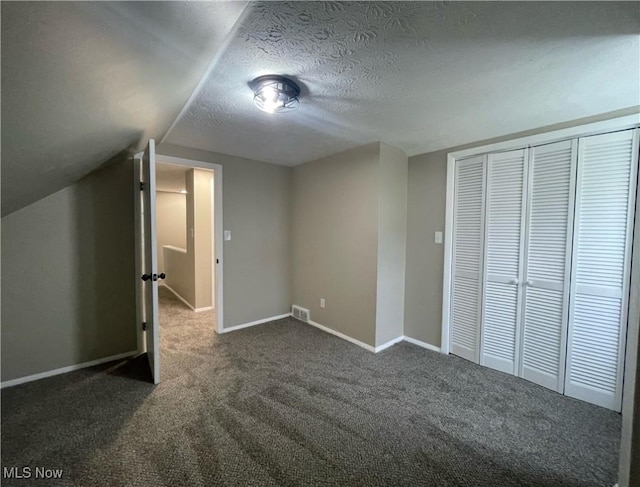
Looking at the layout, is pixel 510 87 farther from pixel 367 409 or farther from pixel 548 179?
pixel 367 409

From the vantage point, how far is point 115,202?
8.57ft

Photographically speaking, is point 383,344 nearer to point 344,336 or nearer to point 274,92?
point 344,336

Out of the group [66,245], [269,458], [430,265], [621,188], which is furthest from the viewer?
[430,265]

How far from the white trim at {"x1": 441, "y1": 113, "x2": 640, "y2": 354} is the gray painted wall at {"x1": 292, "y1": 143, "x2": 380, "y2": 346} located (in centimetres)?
75

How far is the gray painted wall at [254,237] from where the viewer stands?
3.30 m

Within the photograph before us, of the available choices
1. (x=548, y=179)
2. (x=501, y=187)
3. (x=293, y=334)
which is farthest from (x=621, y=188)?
(x=293, y=334)

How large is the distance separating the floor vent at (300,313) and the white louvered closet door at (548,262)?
7.81 ft

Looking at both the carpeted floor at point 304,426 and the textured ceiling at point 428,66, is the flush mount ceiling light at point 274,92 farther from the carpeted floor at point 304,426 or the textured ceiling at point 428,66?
the carpeted floor at point 304,426

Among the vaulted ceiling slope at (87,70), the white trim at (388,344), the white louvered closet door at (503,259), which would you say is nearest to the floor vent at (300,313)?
the white trim at (388,344)

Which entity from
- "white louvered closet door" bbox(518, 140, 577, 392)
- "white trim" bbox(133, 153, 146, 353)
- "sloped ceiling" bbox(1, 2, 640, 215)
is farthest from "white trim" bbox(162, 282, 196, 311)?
"white louvered closet door" bbox(518, 140, 577, 392)

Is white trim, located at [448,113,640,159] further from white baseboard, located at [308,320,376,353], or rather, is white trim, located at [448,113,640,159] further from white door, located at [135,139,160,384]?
white door, located at [135,139,160,384]

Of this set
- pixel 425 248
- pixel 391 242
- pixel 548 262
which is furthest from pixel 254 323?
pixel 548 262

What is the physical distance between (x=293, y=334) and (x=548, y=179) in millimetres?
2977

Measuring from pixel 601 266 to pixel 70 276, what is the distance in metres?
4.42
